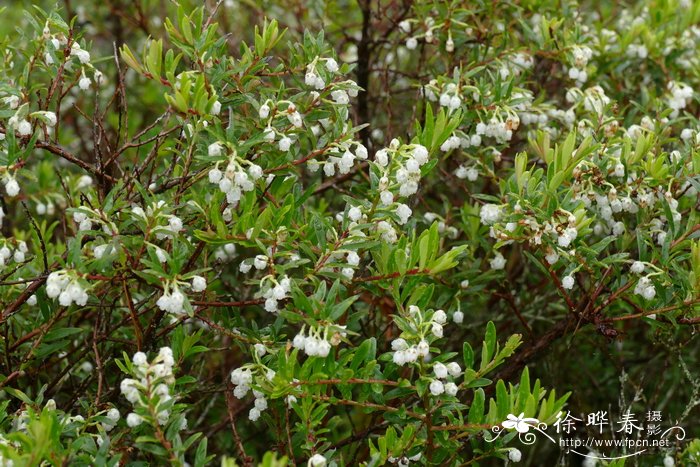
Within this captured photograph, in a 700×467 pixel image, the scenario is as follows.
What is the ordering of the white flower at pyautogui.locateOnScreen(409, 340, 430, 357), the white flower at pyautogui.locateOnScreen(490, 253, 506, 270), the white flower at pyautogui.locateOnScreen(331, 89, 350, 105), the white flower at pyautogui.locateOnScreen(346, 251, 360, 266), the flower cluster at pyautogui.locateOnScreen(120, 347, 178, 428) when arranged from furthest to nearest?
1. the white flower at pyautogui.locateOnScreen(490, 253, 506, 270)
2. the white flower at pyautogui.locateOnScreen(331, 89, 350, 105)
3. the white flower at pyautogui.locateOnScreen(346, 251, 360, 266)
4. the white flower at pyautogui.locateOnScreen(409, 340, 430, 357)
5. the flower cluster at pyautogui.locateOnScreen(120, 347, 178, 428)

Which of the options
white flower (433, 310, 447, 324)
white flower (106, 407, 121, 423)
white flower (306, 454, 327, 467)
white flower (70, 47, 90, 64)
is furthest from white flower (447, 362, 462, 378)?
white flower (70, 47, 90, 64)

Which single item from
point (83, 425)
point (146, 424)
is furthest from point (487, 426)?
point (83, 425)

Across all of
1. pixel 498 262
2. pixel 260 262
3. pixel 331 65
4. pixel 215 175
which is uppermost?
pixel 331 65

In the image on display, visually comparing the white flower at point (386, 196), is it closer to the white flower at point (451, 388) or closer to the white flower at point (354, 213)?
the white flower at point (354, 213)

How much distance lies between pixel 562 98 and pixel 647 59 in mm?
450

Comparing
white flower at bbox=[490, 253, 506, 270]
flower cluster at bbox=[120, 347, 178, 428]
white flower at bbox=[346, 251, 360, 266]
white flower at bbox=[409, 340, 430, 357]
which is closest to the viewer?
flower cluster at bbox=[120, 347, 178, 428]

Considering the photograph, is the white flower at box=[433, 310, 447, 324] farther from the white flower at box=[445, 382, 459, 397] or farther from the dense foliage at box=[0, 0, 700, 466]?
the white flower at box=[445, 382, 459, 397]

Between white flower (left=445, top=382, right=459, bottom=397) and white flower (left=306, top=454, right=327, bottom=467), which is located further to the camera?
white flower (left=445, top=382, right=459, bottom=397)

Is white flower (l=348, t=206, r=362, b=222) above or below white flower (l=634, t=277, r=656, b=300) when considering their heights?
above

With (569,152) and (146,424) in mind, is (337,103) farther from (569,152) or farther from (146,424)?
(146,424)

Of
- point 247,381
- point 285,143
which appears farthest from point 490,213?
point 247,381

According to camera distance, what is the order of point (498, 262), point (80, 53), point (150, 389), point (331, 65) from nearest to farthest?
point (150, 389) → point (331, 65) → point (80, 53) → point (498, 262)

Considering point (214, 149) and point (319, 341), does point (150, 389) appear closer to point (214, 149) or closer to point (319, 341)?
point (319, 341)

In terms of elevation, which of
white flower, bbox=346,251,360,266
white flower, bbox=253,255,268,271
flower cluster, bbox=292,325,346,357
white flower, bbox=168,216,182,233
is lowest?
flower cluster, bbox=292,325,346,357
